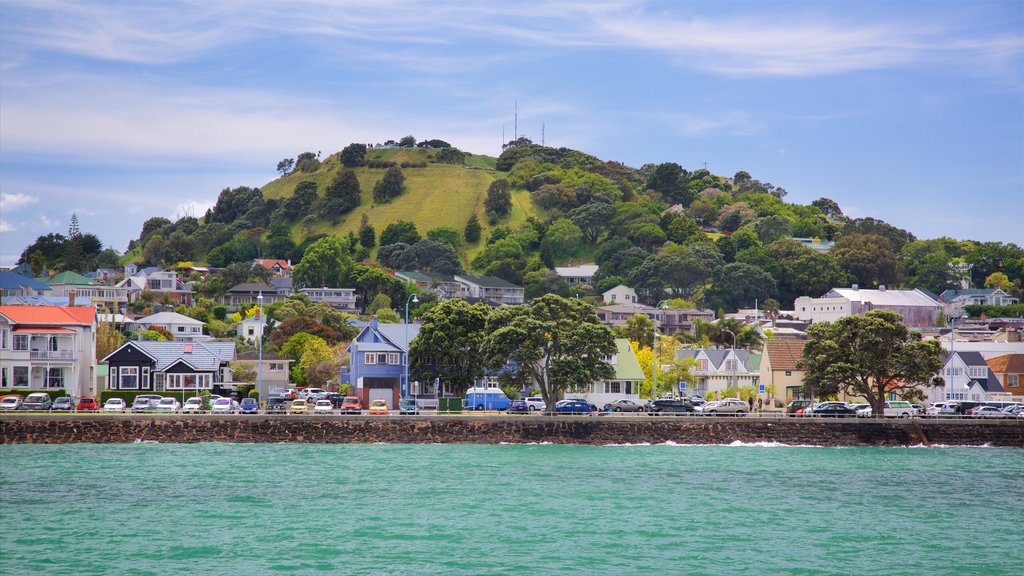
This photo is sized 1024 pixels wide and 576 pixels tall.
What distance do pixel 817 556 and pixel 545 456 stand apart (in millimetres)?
25010

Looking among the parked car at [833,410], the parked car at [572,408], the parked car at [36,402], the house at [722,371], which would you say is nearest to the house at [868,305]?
the house at [722,371]

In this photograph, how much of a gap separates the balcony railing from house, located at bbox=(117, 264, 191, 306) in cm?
9092

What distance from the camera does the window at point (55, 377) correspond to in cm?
7479

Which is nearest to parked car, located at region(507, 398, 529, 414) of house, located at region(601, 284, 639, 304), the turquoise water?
the turquoise water

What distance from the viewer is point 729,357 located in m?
101

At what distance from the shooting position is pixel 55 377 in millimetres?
75125

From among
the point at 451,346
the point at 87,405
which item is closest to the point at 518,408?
the point at 451,346

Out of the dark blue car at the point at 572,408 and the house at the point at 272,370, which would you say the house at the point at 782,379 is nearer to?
the dark blue car at the point at 572,408

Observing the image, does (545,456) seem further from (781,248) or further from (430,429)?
(781,248)

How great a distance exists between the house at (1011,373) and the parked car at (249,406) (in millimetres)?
59933

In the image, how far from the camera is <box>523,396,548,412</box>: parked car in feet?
245

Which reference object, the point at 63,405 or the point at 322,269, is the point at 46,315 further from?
the point at 322,269

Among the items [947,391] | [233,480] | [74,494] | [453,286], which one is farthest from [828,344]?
[453,286]

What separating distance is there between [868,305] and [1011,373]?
6305 centimetres
